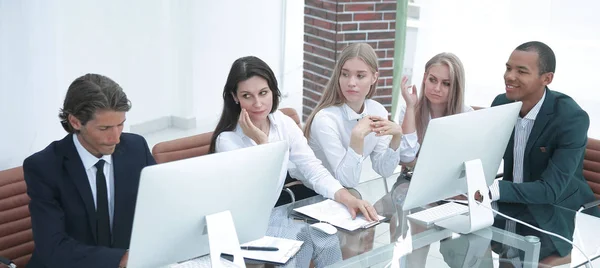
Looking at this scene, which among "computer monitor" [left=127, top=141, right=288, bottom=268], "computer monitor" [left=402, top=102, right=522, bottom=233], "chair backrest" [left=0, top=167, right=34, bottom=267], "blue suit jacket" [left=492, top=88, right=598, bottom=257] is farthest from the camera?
"blue suit jacket" [left=492, top=88, right=598, bottom=257]

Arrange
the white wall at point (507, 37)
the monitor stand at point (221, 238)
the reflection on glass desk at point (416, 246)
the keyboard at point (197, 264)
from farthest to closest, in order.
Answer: the white wall at point (507, 37)
the reflection on glass desk at point (416, 246)
the keyboard at point (197, 264)
the monitor stand at point (221, 238)

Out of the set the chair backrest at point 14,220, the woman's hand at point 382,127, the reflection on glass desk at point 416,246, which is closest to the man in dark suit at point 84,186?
the chair backrest at point 14,220

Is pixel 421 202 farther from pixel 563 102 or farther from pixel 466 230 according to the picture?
pixel 563 102

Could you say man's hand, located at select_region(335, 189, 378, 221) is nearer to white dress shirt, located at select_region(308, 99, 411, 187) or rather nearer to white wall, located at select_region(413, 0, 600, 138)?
white dress shirt, located at select_region(308, 99, 411, 187)

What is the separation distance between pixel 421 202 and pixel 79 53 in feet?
10.1

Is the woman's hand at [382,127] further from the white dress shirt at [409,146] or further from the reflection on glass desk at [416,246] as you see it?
the reflection on glass desk at [416,246]

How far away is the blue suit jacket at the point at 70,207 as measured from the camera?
8.34 feet

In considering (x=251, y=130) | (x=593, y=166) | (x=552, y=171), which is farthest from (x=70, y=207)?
(x=593, y=166)

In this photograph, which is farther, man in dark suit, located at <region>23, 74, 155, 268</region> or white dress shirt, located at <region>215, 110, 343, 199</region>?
white dress shirt, located at <region>215, 110, 343, 199</region>

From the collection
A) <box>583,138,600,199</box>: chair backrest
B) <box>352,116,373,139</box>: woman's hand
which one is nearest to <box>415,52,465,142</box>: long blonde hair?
<box>352,116,373,139</box>: woman's hand

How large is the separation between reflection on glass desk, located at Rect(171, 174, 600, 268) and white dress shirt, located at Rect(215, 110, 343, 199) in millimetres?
270

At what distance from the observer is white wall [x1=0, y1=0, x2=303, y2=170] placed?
4676 millimetres

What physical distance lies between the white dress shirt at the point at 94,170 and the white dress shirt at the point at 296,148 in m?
0.61

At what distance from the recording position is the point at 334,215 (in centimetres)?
296
